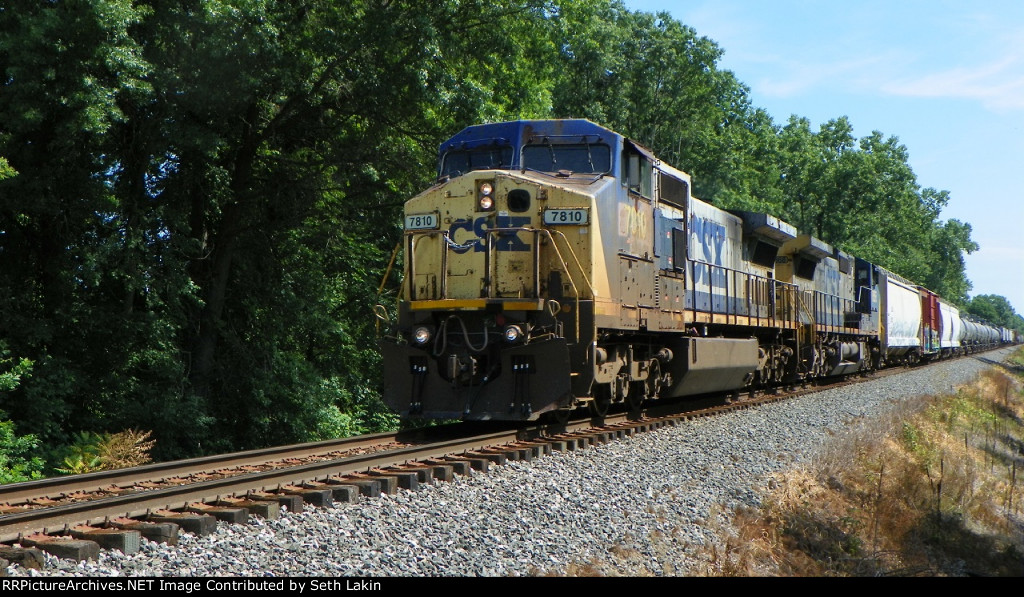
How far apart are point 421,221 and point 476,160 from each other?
1.14 metres

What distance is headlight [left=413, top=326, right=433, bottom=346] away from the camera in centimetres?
949

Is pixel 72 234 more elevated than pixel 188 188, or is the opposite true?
pixel 188 188

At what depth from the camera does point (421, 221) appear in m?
9.86

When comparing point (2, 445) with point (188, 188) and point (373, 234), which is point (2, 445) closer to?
point (188, 188)

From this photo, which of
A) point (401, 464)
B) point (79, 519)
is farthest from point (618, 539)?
point (79, 519)

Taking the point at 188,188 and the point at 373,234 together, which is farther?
the point at 373,234

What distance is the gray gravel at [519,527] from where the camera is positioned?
4.69 meters

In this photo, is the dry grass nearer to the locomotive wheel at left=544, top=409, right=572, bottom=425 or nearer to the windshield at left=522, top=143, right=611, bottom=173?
the locomotive wheel at left=544, top=409, right=572, bottom=425

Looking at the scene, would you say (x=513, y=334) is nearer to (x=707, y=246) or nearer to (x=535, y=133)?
(x=535, y=133)

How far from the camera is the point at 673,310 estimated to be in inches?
461

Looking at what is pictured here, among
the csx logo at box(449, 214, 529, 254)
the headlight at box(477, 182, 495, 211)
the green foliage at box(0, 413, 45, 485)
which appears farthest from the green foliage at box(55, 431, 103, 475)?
the headlight at box(477, 182, 495, 211)

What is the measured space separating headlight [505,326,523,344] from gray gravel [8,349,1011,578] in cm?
129

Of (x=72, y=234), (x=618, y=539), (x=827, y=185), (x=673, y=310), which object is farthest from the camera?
(x=827, y=185)
